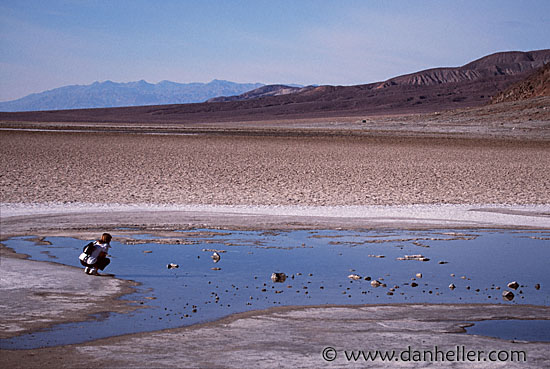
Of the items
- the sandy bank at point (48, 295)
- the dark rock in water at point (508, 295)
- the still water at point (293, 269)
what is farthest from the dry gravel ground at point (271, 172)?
the dark rock in water at point (508, 295)

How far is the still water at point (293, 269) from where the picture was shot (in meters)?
6.81

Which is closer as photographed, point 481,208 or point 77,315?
point 77,315

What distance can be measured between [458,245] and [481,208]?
4.08 metres

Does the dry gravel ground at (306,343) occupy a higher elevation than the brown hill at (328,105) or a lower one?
lower

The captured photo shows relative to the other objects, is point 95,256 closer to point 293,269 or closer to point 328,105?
point 293,269

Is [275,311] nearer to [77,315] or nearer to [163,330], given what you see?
[163,330]

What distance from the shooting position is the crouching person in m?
8.36

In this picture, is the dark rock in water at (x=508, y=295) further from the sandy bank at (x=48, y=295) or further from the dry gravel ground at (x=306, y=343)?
the sandy bank at (x=48, y=295)

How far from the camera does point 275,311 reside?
6.77 metres

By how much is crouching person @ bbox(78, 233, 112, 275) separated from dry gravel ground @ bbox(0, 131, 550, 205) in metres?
6.55

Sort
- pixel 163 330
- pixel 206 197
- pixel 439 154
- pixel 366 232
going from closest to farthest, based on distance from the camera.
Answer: pixel 163 330 < pixel 366 232 < pixel 206 197 < pixel 439 154

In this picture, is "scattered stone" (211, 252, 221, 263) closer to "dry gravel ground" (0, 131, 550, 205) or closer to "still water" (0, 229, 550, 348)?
"still water" (0, 229, 550, 348)

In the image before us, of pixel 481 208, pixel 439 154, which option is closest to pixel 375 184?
pixel 481 208

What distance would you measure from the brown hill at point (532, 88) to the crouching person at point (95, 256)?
209 feet
